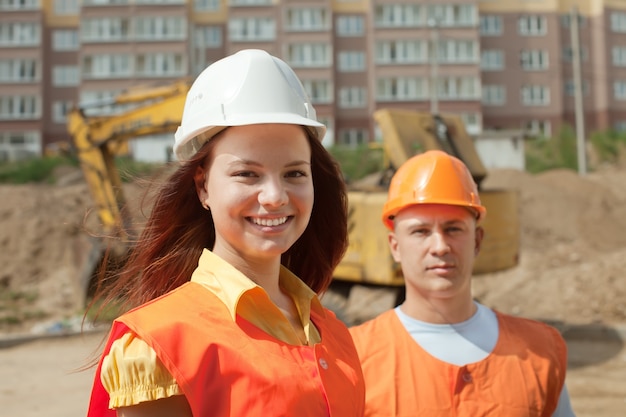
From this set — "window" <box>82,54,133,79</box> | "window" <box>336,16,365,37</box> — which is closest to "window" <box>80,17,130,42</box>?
"window" <box>82,54,133,79</box>

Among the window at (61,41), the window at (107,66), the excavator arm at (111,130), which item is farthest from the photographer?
the window at (61,41)

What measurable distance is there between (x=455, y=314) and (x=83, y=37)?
47374 millimetres

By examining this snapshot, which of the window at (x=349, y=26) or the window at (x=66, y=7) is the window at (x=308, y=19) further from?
the window at (x=66, y=7)

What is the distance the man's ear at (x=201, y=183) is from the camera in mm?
1738

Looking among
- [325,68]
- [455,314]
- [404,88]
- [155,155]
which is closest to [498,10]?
[404,88]

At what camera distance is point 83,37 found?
151 feet

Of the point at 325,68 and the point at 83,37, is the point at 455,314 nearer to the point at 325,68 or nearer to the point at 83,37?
the point at 325,68

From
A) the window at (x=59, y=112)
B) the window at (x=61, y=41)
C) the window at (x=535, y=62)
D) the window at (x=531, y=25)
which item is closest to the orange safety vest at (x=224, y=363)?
the window at (x=59, y=112)

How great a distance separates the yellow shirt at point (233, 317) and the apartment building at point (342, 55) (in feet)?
143

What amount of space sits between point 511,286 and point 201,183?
1268 cm

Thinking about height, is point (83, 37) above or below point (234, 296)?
above

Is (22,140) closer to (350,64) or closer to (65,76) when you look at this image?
(65,76)

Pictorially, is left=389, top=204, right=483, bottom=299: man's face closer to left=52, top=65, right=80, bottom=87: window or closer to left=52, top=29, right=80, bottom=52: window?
left=52, top=65, right=80, bottom=87: window

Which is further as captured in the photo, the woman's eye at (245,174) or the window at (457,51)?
the window at (457,51)
